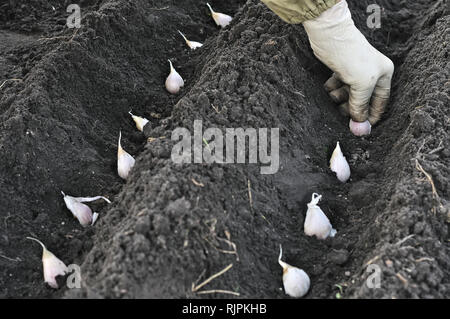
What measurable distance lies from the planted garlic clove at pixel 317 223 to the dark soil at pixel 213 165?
0.04 meters

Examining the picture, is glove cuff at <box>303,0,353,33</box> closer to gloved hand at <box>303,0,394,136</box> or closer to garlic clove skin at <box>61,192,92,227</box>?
gloved hand at <box>303,0,394,136</box>

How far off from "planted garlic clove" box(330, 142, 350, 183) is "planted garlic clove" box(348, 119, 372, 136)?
0.28m

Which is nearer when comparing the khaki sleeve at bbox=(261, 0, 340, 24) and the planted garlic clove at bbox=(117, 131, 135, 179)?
the khaki sleeve at bbox=(261, 0, 340, 24)

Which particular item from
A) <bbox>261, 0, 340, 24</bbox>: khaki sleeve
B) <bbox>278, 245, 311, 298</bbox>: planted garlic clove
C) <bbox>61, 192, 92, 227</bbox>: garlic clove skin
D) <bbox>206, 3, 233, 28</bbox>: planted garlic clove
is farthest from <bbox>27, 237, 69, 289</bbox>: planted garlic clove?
<bbox>206, 3, 233, 28</bbox>: planted garlic clove

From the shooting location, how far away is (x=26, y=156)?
8.17 feet

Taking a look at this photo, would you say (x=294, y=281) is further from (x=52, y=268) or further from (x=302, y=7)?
(x=302, y=7)

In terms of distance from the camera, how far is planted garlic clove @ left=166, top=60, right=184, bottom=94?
2983 mm

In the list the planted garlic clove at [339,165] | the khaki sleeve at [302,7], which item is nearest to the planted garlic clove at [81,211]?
the planted garlic clove at [339,165]

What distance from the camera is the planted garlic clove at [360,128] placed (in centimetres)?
264

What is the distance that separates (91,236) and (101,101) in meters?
0.88

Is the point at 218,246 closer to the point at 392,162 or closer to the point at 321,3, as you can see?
the point at 392,162

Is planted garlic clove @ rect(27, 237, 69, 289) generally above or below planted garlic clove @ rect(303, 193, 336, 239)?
below

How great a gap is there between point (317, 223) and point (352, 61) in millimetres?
811

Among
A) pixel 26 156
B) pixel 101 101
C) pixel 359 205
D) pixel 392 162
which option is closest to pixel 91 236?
pixel 26 156
